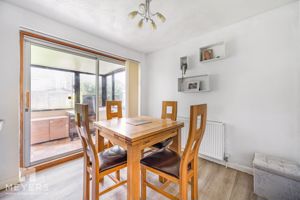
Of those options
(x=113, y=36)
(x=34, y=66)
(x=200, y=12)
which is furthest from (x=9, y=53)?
(x=200, y=12)

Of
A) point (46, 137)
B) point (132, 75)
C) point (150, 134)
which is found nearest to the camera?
point (150, 134)

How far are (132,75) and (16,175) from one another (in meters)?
2.76

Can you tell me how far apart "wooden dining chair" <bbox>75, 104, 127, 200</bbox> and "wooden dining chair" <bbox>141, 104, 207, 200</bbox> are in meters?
0.30

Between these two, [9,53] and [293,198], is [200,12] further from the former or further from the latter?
[9,53]

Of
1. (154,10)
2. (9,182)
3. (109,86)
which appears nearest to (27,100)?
(9,182)

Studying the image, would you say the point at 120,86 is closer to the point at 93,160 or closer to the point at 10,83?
the point at 10,83

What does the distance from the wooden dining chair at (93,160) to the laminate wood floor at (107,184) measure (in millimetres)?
413

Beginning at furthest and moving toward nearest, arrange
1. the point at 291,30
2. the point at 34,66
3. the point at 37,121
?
the point at 37,121, the point at 34,66, the point at 291,30

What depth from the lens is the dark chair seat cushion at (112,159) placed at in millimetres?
1229

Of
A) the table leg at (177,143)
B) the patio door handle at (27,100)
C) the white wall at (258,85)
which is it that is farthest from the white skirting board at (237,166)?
the patio door handle at (27,100)

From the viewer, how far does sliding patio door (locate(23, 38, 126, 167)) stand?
1957mm

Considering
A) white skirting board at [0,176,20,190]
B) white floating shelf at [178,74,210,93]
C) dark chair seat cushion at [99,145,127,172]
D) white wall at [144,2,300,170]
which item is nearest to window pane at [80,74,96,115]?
white skirting board at [0,176,20,190]

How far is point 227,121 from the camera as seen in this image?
7.01 feet

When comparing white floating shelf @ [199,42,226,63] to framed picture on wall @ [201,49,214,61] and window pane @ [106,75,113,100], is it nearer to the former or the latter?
framed picture on wall @ [201,49,214,61]
